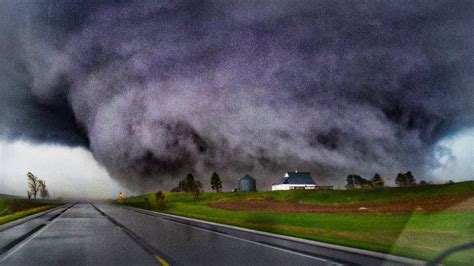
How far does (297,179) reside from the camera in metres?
158

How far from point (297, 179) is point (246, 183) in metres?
25.6

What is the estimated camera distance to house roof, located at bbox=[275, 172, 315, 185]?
515 feet

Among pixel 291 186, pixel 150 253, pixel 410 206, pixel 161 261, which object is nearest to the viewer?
pixel 161 261

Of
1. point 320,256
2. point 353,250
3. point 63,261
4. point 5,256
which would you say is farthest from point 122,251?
point 353,250

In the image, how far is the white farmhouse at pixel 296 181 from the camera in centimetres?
15600

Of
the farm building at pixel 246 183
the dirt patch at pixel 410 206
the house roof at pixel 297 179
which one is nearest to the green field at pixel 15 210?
the dirt patch at pixel 410 206

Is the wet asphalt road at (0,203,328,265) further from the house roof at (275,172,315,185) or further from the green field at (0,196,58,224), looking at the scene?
the house roof at (275,172,315,185)

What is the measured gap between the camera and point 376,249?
47.1 feet

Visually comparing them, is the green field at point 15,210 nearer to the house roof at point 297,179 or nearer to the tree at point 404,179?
the house roof at point 297,179

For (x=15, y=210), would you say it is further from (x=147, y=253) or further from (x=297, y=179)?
(x=297, y=179)

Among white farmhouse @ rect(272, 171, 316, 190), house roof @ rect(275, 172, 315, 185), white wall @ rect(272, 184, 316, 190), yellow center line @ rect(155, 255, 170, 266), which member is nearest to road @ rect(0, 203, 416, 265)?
yellow center line @ rect(155, 255, 170, 266)

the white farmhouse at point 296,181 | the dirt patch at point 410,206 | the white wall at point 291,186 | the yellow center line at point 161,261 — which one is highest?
the white farmhouse at point 296,181

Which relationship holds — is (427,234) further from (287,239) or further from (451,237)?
(287,239)

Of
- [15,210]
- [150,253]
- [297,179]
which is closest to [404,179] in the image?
[297,179]
